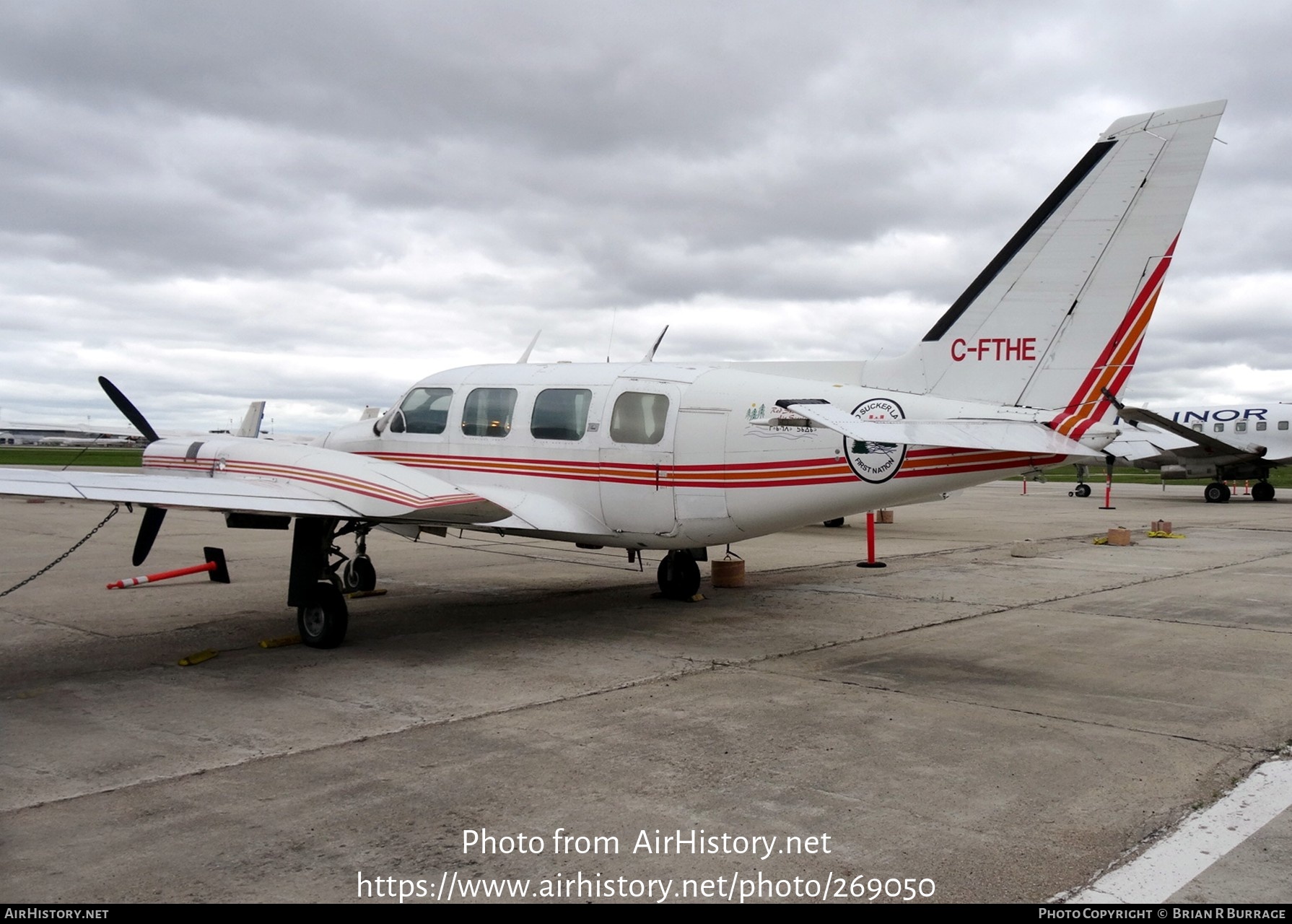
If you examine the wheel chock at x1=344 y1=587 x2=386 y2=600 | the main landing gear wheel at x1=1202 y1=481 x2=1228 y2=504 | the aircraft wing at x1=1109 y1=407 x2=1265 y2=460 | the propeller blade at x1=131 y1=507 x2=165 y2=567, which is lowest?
the wheel chock at x1=344 y1=587 x2=386 y2=600

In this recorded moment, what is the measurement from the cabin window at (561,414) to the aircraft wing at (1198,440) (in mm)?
28480

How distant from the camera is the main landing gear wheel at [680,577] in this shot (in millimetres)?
12016

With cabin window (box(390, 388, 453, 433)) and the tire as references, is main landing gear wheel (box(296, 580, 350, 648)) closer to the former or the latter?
cabin window (box(390, 388, 453, 433))

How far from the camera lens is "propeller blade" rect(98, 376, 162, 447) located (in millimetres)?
11094

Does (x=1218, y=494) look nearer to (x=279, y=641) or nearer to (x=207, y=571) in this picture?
(x=207, y=571)

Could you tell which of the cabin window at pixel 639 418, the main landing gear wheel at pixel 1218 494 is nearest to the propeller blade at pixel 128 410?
the cabin window at pixel 639 418

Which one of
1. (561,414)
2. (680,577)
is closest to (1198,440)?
(680,577)

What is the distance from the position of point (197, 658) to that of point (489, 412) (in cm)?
400

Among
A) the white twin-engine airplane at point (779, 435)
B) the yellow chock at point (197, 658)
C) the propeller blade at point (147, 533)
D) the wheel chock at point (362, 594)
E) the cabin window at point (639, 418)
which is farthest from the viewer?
the wheel chock at point (362, 594)

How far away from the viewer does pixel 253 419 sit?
21328 millimetres

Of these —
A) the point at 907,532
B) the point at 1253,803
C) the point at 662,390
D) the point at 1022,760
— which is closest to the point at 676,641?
the point at 662,390

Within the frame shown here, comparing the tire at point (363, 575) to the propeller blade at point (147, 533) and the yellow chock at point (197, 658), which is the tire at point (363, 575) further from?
the yellow chock at point (197, 658)

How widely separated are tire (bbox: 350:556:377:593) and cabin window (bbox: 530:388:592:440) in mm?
3437

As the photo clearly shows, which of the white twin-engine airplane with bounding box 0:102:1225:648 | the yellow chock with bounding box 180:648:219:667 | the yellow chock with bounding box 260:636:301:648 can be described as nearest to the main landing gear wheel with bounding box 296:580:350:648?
the white twin-engine airplane with bounding box 0:102:1225:648
